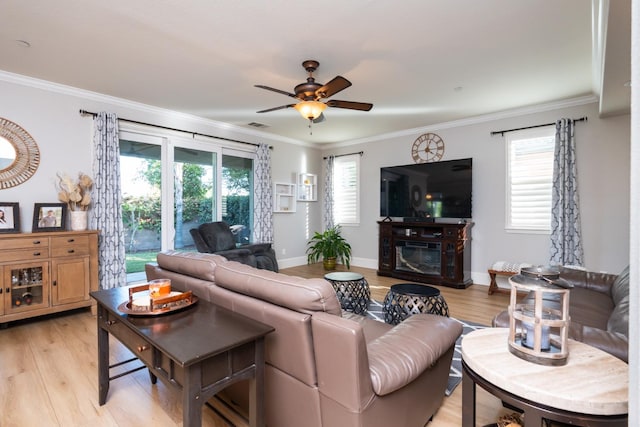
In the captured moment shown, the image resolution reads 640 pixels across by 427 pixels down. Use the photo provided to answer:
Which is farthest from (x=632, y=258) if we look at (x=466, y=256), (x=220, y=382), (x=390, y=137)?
(x=390, y=137)

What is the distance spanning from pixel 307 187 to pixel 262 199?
1.32m

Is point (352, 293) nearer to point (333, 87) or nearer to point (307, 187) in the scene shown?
point (333, 87)

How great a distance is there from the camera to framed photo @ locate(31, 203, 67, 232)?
3.45m

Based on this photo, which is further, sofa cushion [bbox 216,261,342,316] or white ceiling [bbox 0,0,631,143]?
white ceiling [bbox 0,0,631,143]

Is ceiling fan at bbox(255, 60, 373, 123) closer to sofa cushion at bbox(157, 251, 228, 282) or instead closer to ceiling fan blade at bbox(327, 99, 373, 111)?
ceiling fan blade at bbox(327, 99, 373, 111)

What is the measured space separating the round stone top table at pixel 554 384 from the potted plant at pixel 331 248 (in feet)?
16.5

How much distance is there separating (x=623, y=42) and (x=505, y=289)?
3417 millimetres

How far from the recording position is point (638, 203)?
61cm

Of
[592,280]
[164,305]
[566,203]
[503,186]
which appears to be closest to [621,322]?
[592,280]

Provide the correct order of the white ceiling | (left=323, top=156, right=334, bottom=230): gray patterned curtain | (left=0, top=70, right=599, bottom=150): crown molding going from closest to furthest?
the white ceiling < (left=0, top=70, right=599, bottom=150): crown molding < (left=323, top=156, right=334, bottom=230): gray patterned curtain

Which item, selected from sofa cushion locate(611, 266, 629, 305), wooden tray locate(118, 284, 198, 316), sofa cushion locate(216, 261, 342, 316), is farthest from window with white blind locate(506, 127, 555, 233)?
wooden tray locate(118, 284, 198, 316)

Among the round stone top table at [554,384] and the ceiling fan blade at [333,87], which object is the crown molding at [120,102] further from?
the round stone top table at [554,384]

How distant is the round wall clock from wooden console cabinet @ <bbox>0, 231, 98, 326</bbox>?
5.05 metres

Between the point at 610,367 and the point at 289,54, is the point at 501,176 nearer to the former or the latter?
the point at 289,54
